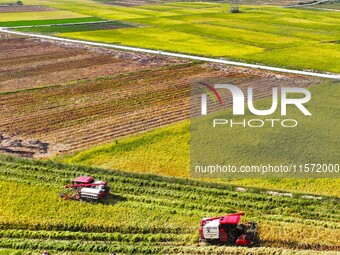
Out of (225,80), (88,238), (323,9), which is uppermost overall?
(323,9)

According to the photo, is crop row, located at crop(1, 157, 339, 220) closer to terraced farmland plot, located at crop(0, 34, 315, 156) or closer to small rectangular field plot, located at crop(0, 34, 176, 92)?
terraced farmland plot, located at crop(0, 34, 315, 156)

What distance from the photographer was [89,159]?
106 feet

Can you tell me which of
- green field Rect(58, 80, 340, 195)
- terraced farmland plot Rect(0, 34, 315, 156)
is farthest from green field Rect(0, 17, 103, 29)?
green field Rect(58, 80, 340, 195)

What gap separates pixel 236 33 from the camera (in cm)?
8525

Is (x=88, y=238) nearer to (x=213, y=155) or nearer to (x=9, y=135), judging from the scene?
(x=213, y=155)

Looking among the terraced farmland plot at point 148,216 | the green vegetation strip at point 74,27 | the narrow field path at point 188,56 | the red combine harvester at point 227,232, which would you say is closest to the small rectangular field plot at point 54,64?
the narrow field path at point 188,56

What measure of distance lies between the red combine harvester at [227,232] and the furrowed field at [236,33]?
123ft

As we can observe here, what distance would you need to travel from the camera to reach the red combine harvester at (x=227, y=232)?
22.7 meters

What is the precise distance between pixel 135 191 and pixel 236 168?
7.04 m

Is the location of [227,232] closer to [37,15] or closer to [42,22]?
[42,22]

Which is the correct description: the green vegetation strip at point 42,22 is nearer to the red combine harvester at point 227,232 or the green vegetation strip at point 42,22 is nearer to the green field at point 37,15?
the green field at point 37,15

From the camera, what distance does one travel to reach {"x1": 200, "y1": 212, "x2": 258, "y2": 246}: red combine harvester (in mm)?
22703

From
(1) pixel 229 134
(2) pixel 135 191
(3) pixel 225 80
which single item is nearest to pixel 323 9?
(3) pixel 225 80

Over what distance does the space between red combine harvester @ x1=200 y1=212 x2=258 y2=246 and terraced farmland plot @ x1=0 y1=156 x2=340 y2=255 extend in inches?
18.3
